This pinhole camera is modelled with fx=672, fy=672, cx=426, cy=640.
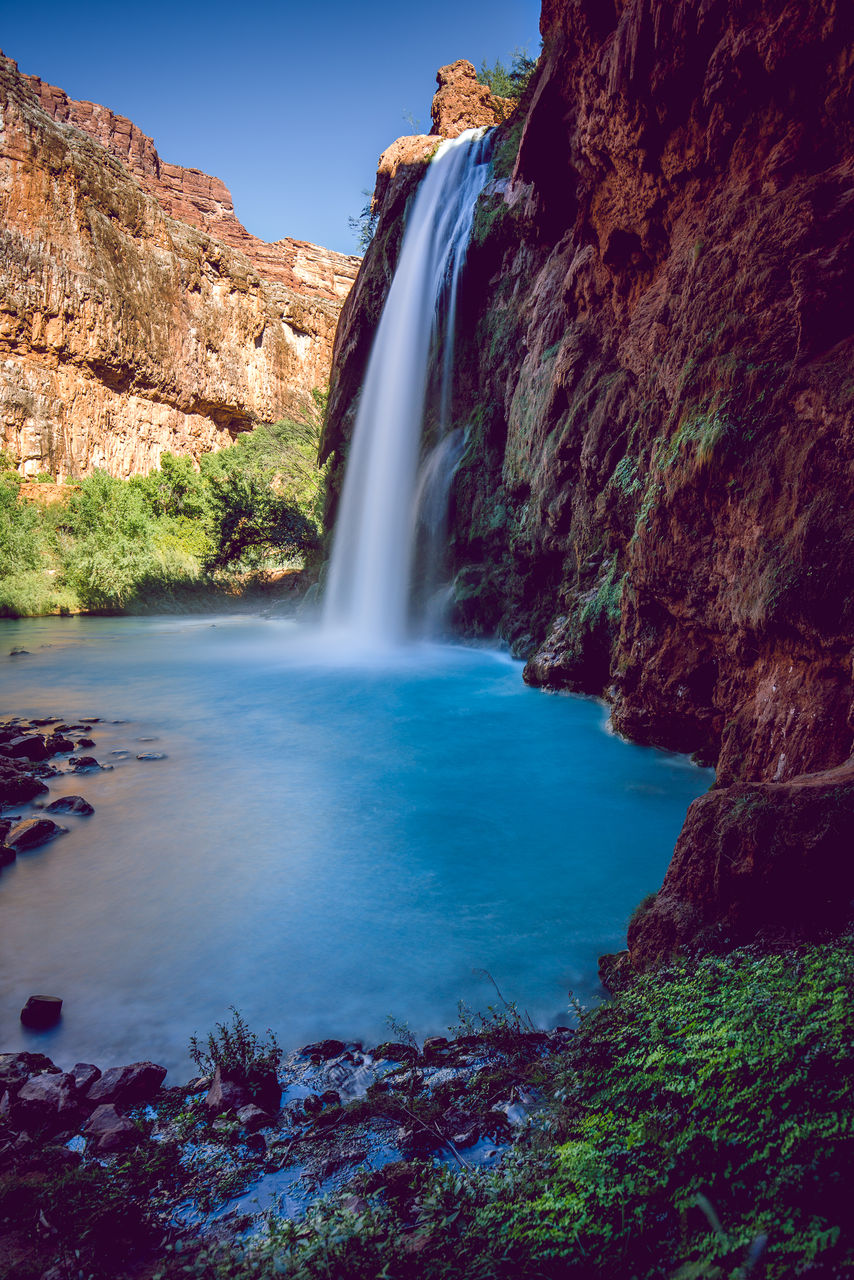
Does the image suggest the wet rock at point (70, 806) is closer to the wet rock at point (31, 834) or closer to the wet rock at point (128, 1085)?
the wet rock at point (31, 834)

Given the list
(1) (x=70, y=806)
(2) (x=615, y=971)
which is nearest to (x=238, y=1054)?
(2) (x=615, y=971)

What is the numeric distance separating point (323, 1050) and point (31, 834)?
10.8ft

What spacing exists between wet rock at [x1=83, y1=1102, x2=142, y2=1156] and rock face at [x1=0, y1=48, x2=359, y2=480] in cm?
3471

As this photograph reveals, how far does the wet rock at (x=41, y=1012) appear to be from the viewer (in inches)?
119

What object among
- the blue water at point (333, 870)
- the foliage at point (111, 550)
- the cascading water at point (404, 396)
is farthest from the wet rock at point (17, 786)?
the foliage at point (111, 550)

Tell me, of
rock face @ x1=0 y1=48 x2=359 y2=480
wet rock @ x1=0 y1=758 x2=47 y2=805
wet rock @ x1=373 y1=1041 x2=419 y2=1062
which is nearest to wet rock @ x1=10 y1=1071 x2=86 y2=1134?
wet rock @ x1=373 y1=1041 x2=419 y2=1062

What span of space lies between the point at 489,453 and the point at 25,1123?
1295cm

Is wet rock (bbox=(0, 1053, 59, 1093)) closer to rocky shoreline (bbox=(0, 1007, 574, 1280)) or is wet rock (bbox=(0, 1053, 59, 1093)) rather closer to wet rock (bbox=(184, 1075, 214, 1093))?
rocky shoreline (bbox=(0, 1007, 574, 1280))

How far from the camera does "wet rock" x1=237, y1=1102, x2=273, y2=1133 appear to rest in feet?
7.64

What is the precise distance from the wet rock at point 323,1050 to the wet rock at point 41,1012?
120cm

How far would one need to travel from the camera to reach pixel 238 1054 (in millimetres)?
2688

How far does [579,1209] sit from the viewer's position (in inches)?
58.7

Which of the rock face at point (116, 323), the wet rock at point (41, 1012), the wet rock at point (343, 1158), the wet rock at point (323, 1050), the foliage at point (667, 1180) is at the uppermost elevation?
the rock face at point (116, 323)

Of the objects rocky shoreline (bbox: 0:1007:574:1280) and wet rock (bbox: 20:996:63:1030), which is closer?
rocky shoreline (bbox: 0:1007:574:1280)
